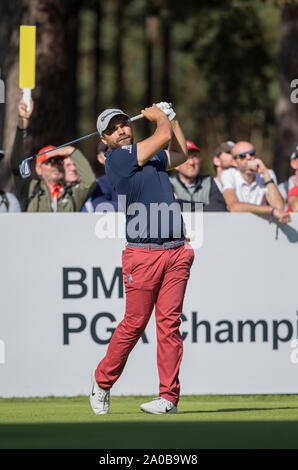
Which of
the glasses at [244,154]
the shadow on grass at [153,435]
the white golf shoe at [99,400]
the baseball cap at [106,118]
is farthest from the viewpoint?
the glasses at [244,154]

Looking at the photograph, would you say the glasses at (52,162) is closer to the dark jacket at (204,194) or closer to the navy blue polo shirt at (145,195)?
the dark jacket at (204,194)

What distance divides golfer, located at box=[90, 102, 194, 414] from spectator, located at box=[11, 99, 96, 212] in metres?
2.22

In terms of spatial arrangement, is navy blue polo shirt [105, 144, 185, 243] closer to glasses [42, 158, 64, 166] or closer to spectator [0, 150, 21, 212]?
spectator [0, 150, 21, 212]

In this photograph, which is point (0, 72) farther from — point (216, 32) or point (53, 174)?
point (216, 32)

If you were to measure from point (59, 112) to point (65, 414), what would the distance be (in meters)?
7.23

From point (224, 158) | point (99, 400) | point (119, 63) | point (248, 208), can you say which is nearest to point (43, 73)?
point (224, 158)

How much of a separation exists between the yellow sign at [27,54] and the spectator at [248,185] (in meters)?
1.95

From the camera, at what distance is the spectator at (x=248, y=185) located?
9070 millimetres

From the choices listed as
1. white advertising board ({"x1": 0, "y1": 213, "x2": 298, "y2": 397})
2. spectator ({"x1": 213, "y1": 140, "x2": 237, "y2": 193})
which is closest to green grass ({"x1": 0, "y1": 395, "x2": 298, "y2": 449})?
white advertising board ({"x1": 0, "y1": 213, "x2": 298, "y2": 397})

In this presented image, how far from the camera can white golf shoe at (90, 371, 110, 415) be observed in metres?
7.21

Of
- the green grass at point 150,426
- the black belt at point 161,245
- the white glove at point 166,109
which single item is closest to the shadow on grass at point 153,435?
the green grass at point 150,426

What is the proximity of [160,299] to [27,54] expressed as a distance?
10.3 feet

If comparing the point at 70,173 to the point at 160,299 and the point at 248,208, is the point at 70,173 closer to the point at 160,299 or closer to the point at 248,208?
the point at 248,208

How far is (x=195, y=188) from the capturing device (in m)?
9.49
